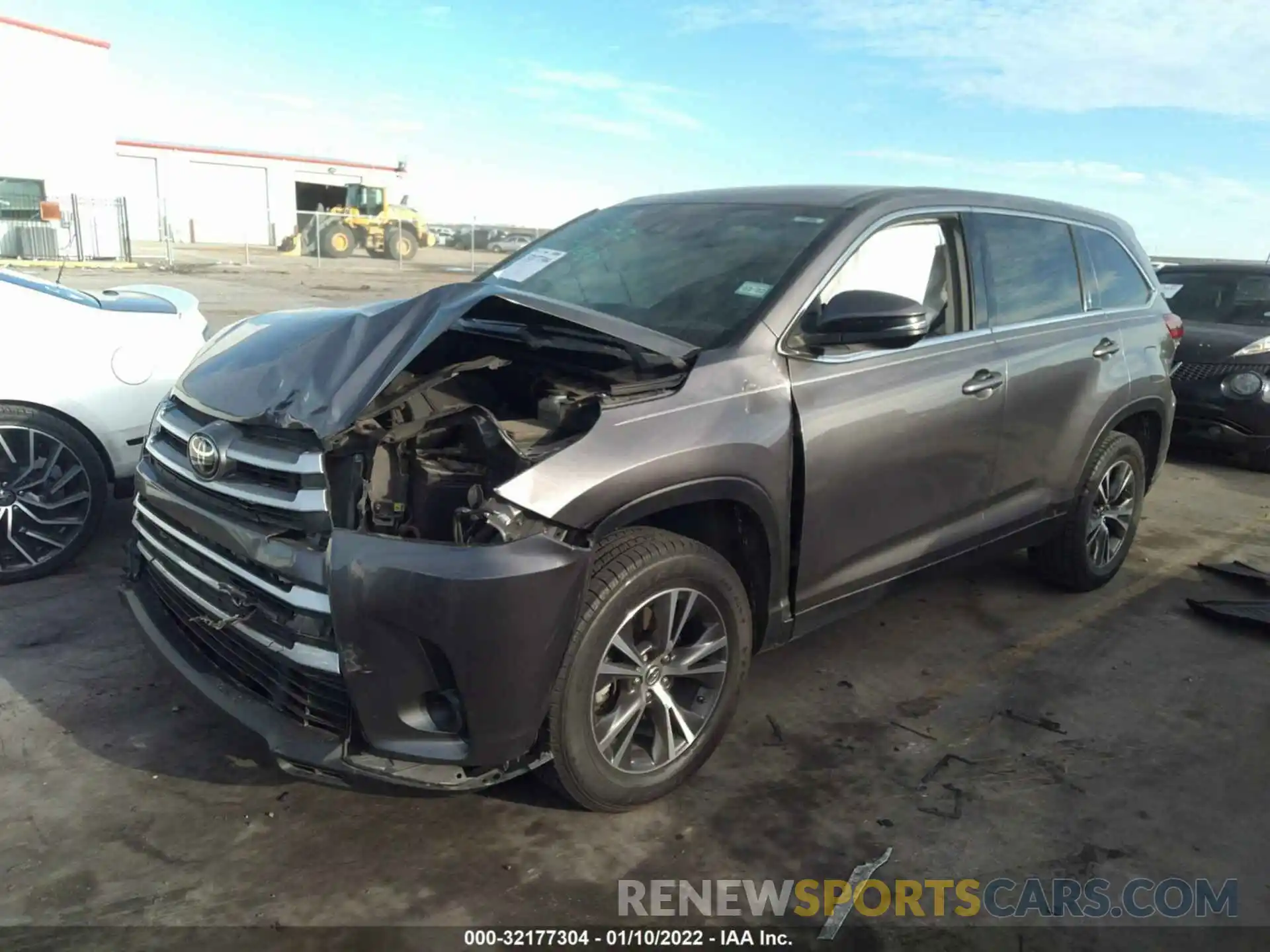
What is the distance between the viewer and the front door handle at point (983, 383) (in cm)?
371

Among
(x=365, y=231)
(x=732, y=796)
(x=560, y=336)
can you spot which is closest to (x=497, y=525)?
(x=560, y=336)

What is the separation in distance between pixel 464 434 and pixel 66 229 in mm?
27625

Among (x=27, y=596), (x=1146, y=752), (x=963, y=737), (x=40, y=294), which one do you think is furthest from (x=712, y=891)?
(x=40, y=294)

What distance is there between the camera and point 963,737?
3480 millimetres

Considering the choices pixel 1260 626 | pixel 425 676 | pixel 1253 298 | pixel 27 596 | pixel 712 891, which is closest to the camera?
pixel 425 676

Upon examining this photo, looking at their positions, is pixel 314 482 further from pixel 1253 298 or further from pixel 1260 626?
pixel 1253 298

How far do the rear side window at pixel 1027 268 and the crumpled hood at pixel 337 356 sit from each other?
1.69 meters

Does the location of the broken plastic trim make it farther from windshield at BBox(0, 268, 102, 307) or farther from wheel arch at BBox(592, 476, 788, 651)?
windshield at BBox(0, 268, 102, 307)

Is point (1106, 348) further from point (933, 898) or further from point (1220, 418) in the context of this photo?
point (1220, 418)

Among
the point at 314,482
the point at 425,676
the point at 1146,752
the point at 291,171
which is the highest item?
the point at 291,171

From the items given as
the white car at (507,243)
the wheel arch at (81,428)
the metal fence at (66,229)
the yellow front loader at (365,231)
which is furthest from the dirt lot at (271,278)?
the wheel arch at (81,428)

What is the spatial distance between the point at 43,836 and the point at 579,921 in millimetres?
1576

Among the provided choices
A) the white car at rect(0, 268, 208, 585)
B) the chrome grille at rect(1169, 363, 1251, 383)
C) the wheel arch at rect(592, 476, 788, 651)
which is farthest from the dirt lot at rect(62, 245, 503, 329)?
the wheel arch at rect(592, 476, 788, 651)

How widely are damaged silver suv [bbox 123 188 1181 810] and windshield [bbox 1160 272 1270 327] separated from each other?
5790 millimetres
